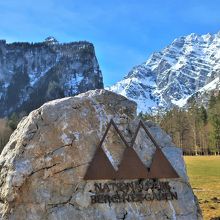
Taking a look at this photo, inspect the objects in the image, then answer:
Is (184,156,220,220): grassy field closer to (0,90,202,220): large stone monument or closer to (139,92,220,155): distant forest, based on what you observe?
(0,90,202,220): large stone monument

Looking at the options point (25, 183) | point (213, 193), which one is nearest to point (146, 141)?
point (25, 183)

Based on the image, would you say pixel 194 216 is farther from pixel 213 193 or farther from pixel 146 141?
pixel 213 193

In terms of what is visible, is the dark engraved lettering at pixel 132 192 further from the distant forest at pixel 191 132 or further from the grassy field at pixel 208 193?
the distant forest at pixel 191 132

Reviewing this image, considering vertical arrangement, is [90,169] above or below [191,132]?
below

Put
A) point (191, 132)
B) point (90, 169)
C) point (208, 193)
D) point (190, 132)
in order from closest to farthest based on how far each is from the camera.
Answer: point (90, 169) < point (208, 193) < point (191, 132) < point (190, 132)

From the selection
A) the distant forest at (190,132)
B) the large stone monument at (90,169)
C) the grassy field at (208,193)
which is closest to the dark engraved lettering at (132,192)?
the large stone monument at (90,169)

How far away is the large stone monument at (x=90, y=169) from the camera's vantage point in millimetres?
10039

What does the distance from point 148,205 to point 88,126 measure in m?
2.13

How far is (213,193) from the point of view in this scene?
2327 centimetres

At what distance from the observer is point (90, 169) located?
33.7 ft

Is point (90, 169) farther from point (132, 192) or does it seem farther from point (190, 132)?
point (190, 132)

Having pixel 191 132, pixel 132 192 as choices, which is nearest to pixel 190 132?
pixel 191 132

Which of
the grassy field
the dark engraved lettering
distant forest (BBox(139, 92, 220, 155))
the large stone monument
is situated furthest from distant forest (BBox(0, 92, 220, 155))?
the dark engraved lettering

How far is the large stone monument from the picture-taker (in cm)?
1004
